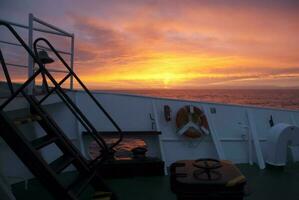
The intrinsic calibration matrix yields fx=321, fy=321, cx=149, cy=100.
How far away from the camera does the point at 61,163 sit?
365 centimetres

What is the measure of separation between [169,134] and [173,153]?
0.41m

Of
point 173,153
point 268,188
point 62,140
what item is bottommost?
point 268,188

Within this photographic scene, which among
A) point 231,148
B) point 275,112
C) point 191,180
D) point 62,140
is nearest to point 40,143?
point 62,140

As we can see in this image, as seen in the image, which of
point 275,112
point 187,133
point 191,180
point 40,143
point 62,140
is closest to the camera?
point 191,180

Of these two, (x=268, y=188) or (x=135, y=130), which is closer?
(x=268, y=188)

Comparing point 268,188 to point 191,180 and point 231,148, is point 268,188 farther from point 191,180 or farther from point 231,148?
point 191,180

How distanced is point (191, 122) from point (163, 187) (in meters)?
1.74

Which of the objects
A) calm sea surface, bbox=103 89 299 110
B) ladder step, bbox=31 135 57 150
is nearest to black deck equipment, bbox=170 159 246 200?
ladder step, bbox=31 135 57 150

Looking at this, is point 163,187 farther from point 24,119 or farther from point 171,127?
point 24,119

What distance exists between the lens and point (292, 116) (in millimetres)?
7727

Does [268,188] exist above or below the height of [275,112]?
below

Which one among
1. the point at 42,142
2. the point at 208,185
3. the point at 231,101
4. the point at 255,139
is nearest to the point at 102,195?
the point at 42,142

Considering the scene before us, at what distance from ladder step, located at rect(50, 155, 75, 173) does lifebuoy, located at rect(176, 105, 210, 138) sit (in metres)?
3.24

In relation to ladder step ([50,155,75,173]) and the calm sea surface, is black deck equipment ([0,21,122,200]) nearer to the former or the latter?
ladder step ([50,155,75,173])
